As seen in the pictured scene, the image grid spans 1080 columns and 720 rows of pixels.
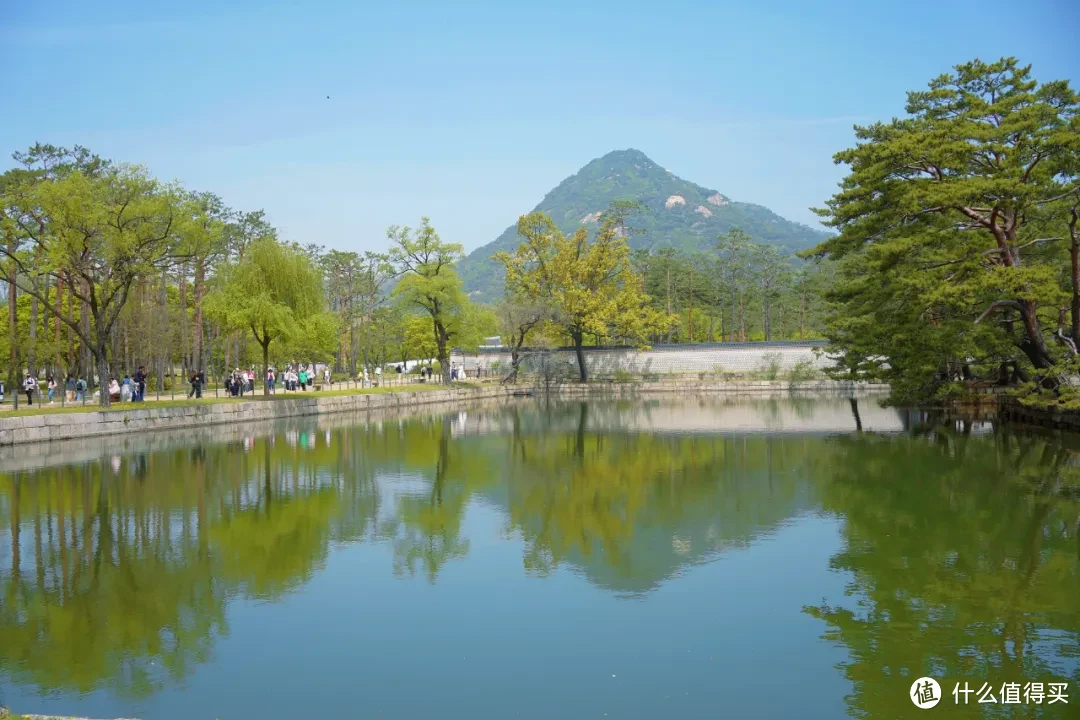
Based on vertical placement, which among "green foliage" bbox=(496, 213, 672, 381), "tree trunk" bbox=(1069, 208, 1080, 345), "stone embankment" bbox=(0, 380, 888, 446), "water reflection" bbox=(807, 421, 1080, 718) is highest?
"green foliage" bbox=(496, 213, 672, 381)

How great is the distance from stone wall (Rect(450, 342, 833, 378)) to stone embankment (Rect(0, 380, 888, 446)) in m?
2.63

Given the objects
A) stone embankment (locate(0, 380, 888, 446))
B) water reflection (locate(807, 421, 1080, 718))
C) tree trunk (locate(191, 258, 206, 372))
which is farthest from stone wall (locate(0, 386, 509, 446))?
water reflection (locate(807, 421, 1080, 718))

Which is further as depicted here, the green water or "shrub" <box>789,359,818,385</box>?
"shrub" <box>789,359,818,385</box>

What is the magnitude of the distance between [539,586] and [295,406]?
26.4 metres

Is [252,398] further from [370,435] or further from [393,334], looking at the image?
[393,334]

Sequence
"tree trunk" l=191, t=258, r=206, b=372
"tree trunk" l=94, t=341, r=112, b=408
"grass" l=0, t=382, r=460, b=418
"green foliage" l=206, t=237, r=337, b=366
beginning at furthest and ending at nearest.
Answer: "tree trunk" l=191, t=258, r=206, b=372 < "green foliage" l=206, t=237, r=337, b=366 < "tree trunk" l=94, t=341, r=112, b=408 < "grass" l=0, t=382, r=460, b=418

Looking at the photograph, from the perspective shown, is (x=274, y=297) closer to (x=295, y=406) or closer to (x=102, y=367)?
(x=295, y=406)

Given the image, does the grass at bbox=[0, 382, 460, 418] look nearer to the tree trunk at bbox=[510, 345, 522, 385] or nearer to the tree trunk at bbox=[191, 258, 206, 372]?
the tree trunk at bbox=[191, 258, 206, 372]

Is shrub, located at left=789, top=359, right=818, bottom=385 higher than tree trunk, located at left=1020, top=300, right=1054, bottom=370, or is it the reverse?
tree trunk, located at left=1020, top=300, right=1054, bottom=370

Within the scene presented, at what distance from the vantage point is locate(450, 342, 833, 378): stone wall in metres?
52.7

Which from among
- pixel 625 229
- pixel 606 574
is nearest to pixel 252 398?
pixel 606 574

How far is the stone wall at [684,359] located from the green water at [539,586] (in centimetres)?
3335

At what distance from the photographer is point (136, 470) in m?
18.7

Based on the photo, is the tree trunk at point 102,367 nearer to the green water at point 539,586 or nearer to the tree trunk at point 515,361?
the green water at point 539,586
